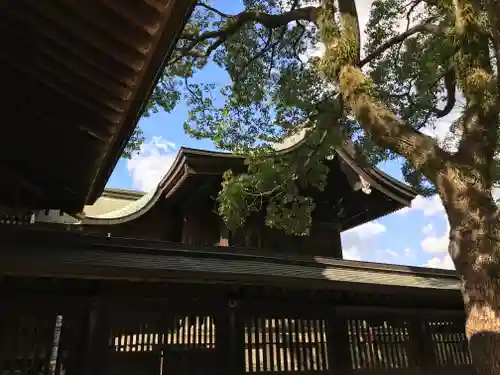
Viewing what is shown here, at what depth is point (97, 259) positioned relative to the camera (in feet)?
20.6

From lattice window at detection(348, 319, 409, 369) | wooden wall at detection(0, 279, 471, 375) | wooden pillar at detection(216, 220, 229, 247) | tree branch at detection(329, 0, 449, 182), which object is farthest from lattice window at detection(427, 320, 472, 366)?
wooden pillar at detection(216, 220, 229, 247)

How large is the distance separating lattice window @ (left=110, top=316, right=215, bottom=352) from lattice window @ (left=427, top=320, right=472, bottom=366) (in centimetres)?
522

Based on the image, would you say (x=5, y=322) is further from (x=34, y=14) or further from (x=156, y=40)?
(x=156, y=40)

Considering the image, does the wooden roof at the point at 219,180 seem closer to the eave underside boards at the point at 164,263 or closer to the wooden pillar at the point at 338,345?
the eave underside boards at the point at 164,263

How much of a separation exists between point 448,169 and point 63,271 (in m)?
5.24

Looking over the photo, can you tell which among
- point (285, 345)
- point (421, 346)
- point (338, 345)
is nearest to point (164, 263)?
point (285, 345)

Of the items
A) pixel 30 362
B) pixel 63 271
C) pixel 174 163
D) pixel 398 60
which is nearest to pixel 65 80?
pixel 63 271

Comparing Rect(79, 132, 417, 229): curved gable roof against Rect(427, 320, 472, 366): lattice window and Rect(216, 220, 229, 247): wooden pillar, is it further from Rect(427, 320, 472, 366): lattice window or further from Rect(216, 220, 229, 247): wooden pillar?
Rect(427, 320, 472, 366): lattice window

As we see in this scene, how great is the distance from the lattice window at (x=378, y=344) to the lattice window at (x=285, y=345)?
70cm

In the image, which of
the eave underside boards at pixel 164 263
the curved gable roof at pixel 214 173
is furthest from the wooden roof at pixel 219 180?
the eave underside boards at pixel 164 263

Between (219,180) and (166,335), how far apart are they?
4971 millimetres

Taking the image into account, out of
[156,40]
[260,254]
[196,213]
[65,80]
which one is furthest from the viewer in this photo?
[196,213]

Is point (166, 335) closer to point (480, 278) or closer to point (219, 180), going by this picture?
point (480, 278)

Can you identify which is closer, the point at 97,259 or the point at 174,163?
the point at 97,259
